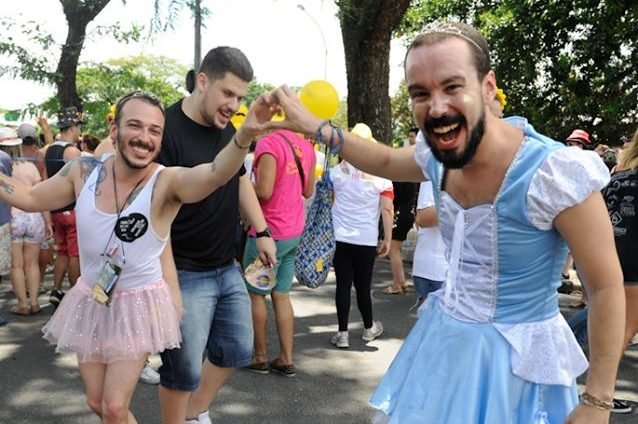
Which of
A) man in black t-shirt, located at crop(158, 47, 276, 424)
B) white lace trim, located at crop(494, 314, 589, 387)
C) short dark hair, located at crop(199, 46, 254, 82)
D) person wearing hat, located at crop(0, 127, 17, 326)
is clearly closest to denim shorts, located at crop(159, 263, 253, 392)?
man in black t-shirt, located at crop(158, 47, 276, 424)

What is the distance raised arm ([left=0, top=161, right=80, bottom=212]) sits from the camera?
9.91 ft

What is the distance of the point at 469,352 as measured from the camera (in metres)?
1.91

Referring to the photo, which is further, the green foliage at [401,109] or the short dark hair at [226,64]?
the green foliage at [401,109]

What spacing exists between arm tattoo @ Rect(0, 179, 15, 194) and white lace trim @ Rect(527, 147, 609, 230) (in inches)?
91.0

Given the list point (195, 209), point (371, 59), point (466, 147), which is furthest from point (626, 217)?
point (371, 59)

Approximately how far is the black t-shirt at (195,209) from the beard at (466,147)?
5.54 ft

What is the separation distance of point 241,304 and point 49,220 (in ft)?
12.5

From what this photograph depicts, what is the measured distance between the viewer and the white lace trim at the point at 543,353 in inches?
73.5

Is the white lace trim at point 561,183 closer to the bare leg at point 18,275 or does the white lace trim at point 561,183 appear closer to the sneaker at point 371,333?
the sneaker at point 371,333

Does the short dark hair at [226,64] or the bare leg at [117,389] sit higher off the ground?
the short dark hair at [226,64]

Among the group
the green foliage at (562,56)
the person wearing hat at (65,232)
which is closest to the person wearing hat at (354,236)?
the person wearing hat at (65,232)

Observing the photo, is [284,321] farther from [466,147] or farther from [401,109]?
[401,109]

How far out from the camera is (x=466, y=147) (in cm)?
183

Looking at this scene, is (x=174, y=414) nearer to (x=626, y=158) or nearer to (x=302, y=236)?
(x=302, y=236)
